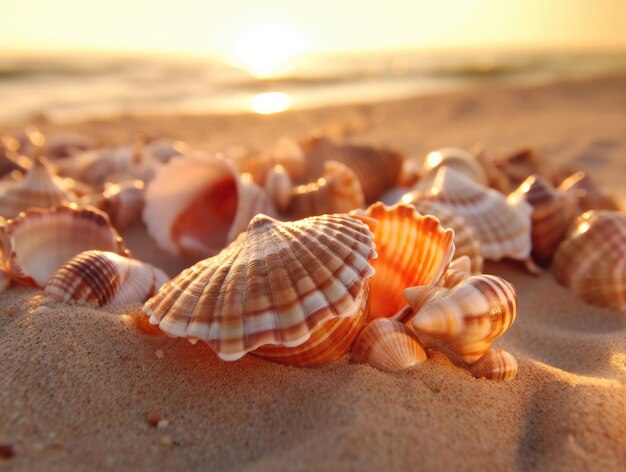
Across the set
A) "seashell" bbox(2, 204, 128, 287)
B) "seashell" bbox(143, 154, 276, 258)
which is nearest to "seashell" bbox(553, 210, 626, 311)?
"seashell" bbox(143, 154, 276, 258)

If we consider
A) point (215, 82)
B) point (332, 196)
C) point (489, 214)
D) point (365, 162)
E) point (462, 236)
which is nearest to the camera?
point (462, 236)

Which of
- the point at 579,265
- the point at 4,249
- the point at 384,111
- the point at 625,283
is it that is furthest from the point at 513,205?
the point at 384,111

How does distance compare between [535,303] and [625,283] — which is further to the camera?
[535,303]

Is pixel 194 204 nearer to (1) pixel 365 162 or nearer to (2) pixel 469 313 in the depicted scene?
(1) pixel 365 162

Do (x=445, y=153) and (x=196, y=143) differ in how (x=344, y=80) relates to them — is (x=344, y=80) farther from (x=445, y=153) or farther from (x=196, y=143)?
(x=445, y=153)

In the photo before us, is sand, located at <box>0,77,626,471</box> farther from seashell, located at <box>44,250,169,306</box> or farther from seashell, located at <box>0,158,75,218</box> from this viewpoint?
seashell, located at <box>0,158,75,218</box>

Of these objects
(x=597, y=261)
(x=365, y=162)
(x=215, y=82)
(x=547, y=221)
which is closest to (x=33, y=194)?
(x=365, y=162)
